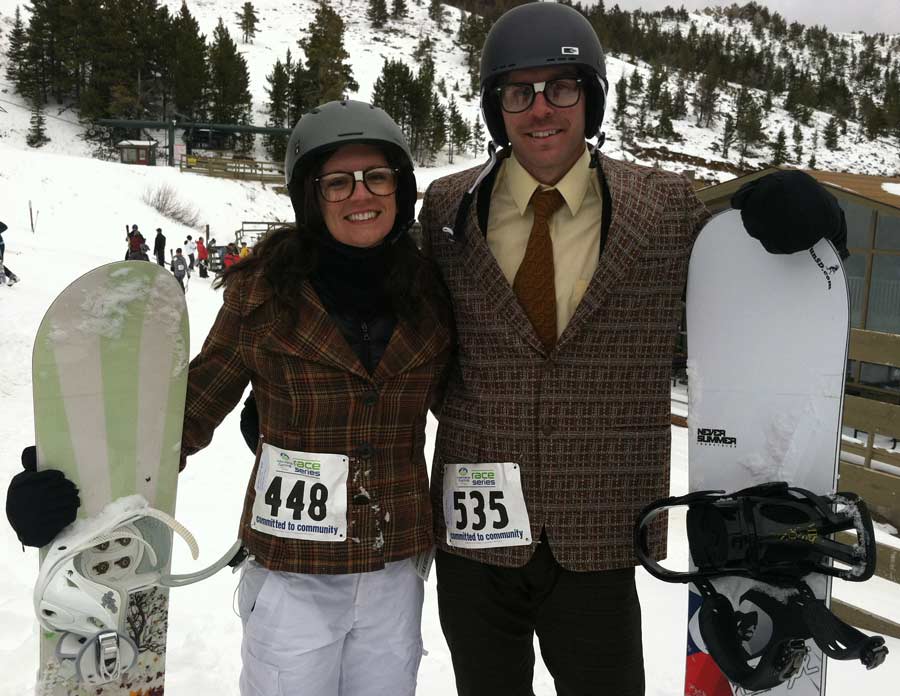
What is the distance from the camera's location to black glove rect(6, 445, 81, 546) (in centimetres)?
166

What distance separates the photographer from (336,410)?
1.74m

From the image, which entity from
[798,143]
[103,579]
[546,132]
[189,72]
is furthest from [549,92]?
[798,143]

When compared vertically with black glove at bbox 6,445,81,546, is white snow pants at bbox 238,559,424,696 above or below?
below

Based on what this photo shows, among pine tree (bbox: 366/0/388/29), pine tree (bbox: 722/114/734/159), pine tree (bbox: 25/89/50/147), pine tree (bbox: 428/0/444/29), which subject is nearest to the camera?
pine tree (bbox: 25/89/50/147)

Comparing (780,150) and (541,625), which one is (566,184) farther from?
(780,150)

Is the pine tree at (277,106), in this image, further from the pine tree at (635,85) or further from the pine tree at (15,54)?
the pine tree at (635,85)

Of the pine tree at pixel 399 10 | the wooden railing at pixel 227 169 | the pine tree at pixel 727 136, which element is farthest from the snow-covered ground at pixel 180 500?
the pine tree at pixel 399 10

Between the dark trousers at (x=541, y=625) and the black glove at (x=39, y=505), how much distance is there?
1.04 meters

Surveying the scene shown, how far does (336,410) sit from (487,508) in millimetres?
506

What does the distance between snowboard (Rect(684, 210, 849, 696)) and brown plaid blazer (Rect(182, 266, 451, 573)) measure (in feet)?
2.68

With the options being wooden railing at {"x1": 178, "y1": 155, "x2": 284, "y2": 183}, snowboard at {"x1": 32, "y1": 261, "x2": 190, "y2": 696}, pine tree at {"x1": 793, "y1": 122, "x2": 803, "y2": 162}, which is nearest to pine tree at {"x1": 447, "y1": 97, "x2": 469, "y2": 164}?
wooden railing at {"x1": 178, "y1": 155, "x2": 284, "y2": 183}

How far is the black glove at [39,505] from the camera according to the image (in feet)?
5.46

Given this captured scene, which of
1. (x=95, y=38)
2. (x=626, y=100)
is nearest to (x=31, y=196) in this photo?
(x=95, y=38)

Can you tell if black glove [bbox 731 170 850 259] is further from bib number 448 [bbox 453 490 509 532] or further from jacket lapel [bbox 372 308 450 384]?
bib number 448 [bbox 453 490 509 532]
